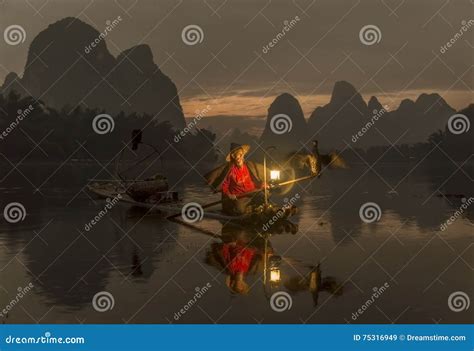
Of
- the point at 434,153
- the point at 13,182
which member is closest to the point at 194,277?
the point at 13,182

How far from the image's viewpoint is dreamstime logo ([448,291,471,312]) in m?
10.4

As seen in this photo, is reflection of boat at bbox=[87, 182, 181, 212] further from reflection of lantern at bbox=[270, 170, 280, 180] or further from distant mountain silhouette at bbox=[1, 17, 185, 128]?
distant mountain silhouette at bbox=[1, 17, 185, 128]

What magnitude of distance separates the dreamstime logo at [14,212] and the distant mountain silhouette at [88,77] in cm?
8612

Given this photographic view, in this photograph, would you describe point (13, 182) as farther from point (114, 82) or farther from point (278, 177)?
point (114, 82)

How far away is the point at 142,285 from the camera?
11367 millimetres

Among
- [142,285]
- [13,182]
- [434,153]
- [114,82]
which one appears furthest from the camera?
[114,82]

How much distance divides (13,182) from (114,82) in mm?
89408

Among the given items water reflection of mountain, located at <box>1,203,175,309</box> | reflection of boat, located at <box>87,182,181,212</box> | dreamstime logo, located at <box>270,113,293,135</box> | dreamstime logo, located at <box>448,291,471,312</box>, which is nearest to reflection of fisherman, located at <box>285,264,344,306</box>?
dreamstime logo, located at <box>448,291,471,312</box>

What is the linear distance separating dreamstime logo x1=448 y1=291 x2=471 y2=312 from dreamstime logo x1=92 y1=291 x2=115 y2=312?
506 centimetres
